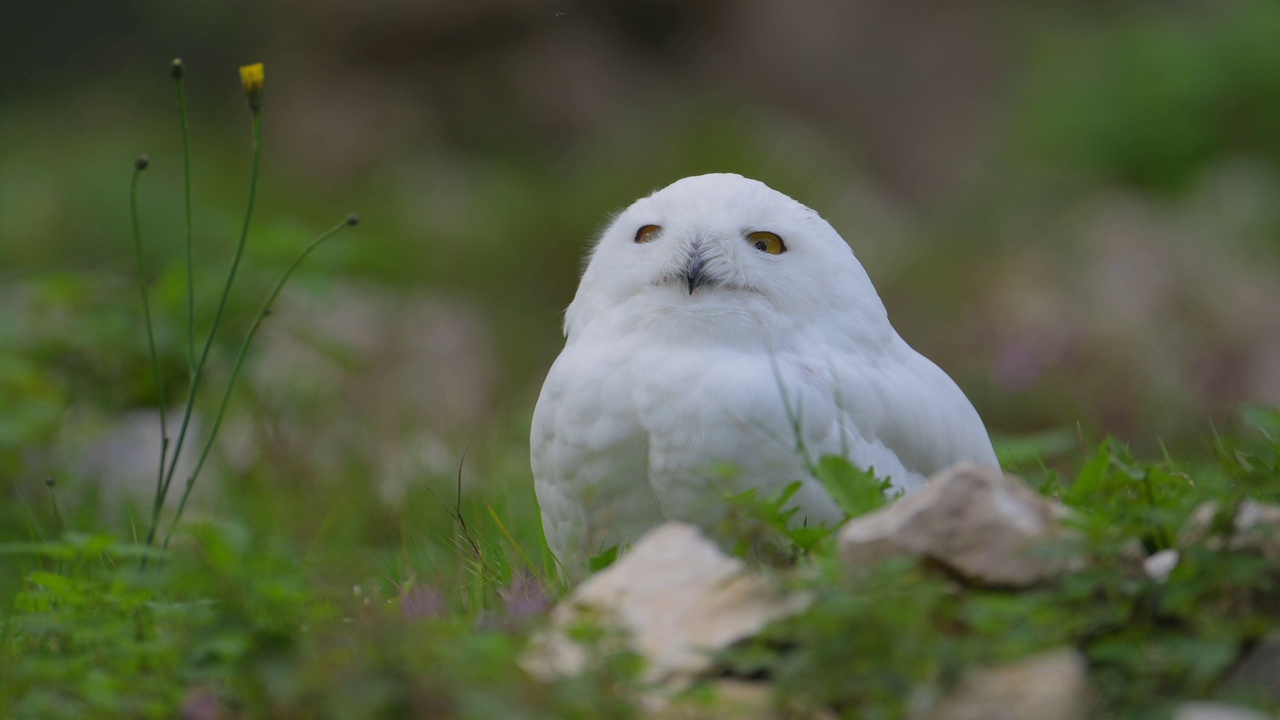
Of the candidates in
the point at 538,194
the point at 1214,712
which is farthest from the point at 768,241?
the point at 538,194

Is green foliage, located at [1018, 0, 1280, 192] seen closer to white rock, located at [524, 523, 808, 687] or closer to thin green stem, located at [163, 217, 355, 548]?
thin green stem, located at [163, 217, 355, 548]

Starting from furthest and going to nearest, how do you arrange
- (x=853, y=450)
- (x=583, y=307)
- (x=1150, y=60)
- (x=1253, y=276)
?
(x=1150, y=60) → (x=1253, y=276) → (x=583, y=307) → (x=853, y=450)

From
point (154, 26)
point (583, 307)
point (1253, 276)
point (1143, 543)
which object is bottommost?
point (1253, 276)

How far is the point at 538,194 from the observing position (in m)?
11.1

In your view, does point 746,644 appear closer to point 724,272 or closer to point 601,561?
point 601,561

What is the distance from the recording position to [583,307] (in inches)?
116

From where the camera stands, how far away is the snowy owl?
7.98 feet

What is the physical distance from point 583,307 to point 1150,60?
29.5 feet

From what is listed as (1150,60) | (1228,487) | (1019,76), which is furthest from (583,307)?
(1019,76)

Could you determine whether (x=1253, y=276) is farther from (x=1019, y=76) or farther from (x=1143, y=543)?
(x=1143, y=543)

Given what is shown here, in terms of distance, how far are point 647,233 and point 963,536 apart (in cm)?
124

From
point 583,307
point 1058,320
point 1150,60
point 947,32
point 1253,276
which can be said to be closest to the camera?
point 583,307

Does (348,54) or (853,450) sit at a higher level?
(348,54)

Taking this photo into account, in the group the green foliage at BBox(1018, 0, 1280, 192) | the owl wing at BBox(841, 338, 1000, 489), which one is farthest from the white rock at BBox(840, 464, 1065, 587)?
the green foliage at BBox(1018, 0, 1280, 192)
